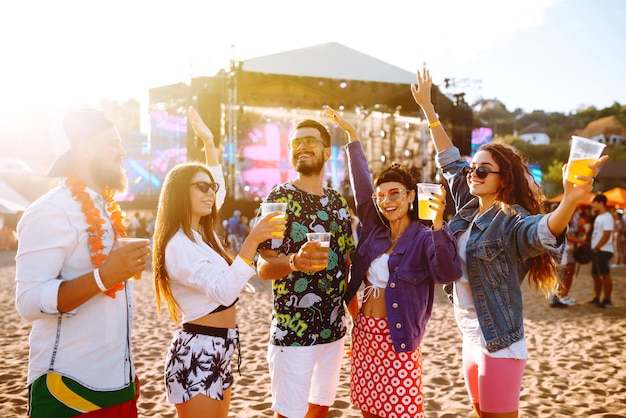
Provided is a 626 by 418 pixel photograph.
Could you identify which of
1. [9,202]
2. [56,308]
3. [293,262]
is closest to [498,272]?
[293,262]

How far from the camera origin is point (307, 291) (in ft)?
9.18

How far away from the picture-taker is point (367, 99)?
19344mm

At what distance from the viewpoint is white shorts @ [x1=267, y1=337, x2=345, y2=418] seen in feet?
8.79

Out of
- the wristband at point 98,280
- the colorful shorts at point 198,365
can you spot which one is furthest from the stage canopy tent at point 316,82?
the wristband at point 98,280

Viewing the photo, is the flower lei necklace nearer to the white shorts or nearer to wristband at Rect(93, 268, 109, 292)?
wristband at Rect(93, 268, 109, 292)

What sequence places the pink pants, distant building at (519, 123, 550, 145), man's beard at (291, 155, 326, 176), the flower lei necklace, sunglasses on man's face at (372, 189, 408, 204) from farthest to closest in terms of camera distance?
distant building at (519, 123, 550, 145) → man's beard at (291, 155, 326, 176) → sunglasses on man's face at (372, 189, 408, 204) → the pink pants → the flower lei necklace

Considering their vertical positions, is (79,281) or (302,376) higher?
(79,281)

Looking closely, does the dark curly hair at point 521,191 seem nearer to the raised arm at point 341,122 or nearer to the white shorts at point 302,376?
the raised arm at point 341,122

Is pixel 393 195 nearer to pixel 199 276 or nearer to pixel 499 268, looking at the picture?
pixel 499 268

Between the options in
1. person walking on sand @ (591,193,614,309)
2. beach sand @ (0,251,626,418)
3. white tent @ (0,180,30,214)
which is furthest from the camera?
white tent @ (0,180,30,214)

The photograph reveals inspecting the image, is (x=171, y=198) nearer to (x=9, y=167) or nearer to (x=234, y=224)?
(x=234, y=224)

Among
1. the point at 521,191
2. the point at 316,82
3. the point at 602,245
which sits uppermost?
the point at 316,82

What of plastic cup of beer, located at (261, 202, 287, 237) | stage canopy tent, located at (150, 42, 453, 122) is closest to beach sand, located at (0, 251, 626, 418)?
plastic cup of beer, located at (261, 202, 287, 237)

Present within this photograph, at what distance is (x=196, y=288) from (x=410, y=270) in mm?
1109
